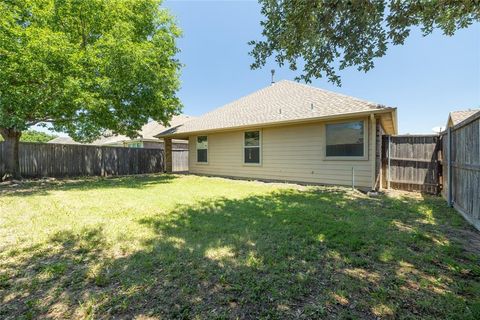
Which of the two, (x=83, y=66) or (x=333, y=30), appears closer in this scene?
(x=333, y=30)

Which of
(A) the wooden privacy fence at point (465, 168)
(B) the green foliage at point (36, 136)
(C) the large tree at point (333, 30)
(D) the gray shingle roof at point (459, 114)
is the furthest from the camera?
(B) the green foliage at point (36, 136)

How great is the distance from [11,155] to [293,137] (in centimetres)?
1237

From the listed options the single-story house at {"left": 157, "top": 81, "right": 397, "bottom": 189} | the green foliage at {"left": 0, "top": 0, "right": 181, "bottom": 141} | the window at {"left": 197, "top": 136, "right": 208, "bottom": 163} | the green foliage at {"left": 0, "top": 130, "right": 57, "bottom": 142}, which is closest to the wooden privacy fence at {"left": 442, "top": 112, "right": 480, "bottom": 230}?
the single-story house at {"left": 157, "top": 81, "right": 397, "bottom": 189}

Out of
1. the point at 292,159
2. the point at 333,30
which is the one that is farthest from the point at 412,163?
the point at 333,30

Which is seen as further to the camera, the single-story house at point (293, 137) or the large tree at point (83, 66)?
the single-story house at point (293, 137)

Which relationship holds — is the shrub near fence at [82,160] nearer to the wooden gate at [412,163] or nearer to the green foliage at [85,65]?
the green foliage at [85,65]

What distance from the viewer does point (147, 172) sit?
16.4 metres

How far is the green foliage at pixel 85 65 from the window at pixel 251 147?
14.3 ft

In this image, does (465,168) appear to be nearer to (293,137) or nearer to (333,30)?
(333,30)

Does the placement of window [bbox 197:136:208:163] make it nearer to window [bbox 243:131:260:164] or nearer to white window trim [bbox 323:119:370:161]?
window [bbox 243:131:260:164]

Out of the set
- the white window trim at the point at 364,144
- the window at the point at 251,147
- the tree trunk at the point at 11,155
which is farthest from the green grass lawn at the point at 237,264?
the tree trunk at the point at 11,155

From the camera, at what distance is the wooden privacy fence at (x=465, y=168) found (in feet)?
12.8

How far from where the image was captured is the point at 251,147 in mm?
11289

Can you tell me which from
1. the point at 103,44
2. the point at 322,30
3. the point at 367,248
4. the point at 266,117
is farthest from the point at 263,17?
the point at 103,44
